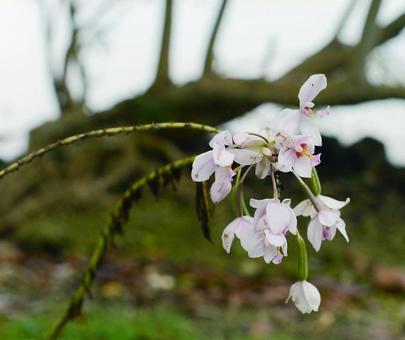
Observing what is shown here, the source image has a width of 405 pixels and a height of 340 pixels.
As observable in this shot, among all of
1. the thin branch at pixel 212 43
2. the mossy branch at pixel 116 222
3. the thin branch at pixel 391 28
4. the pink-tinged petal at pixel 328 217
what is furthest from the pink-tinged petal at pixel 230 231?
the thin branch at pixel 391 28

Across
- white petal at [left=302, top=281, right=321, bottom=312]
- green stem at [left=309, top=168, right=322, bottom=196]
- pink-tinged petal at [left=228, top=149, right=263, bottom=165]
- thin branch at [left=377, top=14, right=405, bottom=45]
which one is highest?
pink-tinged petal at [left=228, top=149, right=263, bottom=165]

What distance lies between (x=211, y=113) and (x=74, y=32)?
4.17ft

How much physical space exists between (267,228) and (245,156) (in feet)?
0.29

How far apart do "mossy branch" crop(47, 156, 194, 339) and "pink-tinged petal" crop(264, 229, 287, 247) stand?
37 cm

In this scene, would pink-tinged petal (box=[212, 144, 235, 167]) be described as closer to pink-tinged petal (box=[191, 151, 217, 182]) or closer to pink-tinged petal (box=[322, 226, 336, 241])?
pink-tinged petal (box=[191, 151, 217, 182])

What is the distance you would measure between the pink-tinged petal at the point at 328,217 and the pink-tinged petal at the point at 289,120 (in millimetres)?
123

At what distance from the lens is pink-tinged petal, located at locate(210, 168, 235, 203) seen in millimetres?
825

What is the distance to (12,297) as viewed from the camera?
3.49 m

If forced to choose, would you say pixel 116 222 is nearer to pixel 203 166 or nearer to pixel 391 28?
pixel 203 166

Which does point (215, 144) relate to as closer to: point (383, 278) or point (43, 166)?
point (383, 278)

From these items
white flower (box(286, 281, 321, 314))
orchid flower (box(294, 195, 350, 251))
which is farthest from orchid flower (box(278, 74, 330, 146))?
white flower (box(286, 281, 321, 314))

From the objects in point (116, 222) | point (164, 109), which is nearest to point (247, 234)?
point (116, 222)

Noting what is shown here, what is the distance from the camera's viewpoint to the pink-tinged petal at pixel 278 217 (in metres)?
0.80

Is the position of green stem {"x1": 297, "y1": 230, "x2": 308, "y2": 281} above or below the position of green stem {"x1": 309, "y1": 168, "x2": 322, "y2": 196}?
below
